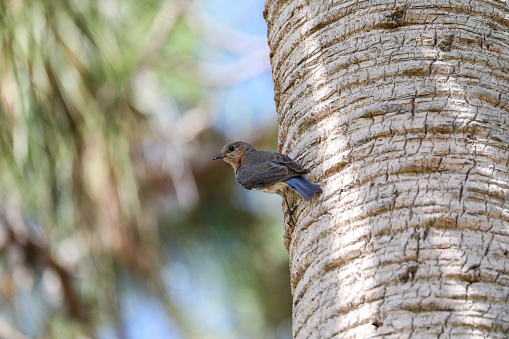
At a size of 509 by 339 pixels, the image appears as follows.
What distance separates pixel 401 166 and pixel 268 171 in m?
1.16

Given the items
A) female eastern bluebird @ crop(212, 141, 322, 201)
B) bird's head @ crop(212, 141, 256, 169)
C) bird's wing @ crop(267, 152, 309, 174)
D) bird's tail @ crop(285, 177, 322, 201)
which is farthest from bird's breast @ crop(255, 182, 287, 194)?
bird's head @ crop(212, 141, 256, 169)

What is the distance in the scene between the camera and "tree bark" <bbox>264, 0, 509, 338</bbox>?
7.26 ft

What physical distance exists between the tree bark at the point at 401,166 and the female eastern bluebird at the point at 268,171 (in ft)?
0.17

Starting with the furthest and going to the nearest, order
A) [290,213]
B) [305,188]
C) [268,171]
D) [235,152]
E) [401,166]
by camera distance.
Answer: [235,152] < [268,171] < [290,213] < [305,188] < [401,166]

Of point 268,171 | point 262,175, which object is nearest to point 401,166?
point 268,171

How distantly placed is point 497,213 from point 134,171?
323cm

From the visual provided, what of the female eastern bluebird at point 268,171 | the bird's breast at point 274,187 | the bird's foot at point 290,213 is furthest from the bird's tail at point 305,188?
the bird's breast at point 274,187

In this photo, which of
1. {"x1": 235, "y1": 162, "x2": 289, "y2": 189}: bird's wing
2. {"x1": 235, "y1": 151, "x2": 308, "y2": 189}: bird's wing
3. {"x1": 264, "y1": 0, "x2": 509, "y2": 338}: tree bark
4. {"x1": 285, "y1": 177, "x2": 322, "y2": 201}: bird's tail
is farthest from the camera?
{"x1": 235, "y1": 162, "x2": 289, "y2": 189}: bird's wing

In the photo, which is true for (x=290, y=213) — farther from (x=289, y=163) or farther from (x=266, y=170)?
(x=266, y=170)

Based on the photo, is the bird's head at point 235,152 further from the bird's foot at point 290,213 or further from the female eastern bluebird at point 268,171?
the bird's foot at point 290,213

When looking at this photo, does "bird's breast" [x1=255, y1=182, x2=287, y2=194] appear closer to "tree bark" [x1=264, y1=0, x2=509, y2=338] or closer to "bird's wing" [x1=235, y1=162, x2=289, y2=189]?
"bird's wing" [x1=235, y1=162, x2=289, y2=189]

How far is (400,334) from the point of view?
7.00 feet

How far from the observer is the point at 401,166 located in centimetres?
246

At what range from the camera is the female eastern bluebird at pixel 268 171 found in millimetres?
2729
